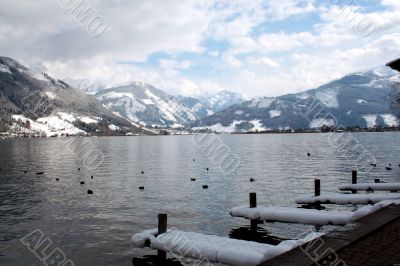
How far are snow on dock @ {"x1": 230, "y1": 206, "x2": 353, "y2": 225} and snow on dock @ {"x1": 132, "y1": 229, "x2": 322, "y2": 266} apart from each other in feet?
15.7

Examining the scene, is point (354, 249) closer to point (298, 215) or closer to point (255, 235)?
point (298, 215)

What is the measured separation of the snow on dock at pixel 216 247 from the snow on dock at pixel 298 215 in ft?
15.7

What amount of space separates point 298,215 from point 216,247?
9402 millimetres

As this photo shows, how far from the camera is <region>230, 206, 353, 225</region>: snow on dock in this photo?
2628 cm

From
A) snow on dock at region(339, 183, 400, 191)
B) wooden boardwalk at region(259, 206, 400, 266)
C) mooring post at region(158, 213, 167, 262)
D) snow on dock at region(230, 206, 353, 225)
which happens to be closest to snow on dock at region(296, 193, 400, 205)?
snow on dock at region(339, 183, 400, 191)

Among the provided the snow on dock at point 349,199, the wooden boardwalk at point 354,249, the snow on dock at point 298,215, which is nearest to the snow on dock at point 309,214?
the snow on dock at point 298,215

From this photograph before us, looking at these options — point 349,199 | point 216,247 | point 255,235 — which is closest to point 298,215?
point 255,235

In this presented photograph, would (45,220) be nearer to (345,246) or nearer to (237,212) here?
(237,212)

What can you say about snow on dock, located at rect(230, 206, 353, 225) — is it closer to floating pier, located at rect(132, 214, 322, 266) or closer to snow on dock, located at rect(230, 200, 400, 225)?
snow on dock, located at rect(230, 200, 400, 225)

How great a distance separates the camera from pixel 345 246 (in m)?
16.2

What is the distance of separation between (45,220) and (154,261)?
61.6ft

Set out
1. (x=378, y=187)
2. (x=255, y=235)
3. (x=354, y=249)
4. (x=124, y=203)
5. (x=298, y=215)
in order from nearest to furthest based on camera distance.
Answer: (x=354, y=249)
(x=298, y=215)
(x=255, y=235)
(x=378, y=187)
(x=124, y=203)

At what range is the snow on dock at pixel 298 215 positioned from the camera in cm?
2628

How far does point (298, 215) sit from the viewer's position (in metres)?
27.9
